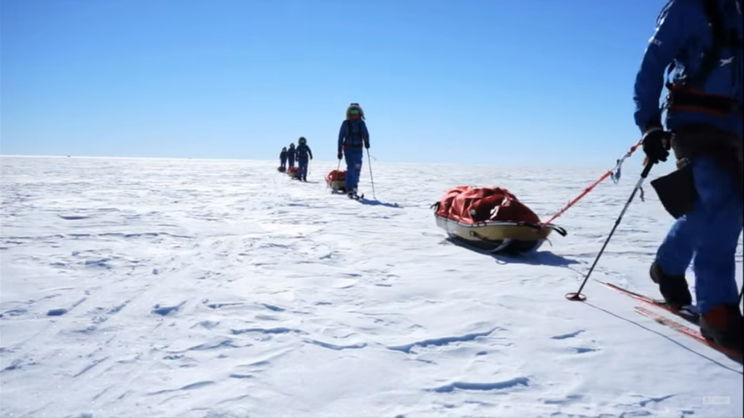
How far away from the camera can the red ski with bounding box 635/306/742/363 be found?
7.30 ft

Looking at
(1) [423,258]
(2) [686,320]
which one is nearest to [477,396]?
(2) [686,320]

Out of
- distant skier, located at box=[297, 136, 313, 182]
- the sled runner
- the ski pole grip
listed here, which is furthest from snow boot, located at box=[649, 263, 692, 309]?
distant skier, located at box=[297, 136, 313, 182]

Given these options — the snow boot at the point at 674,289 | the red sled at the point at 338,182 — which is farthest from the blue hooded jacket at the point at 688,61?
the red sled at the point at 338,182

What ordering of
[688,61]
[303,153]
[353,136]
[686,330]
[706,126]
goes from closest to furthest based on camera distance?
1. [706,126]
2. [688,61]
3. [686,330]
4. [353,136]
5. [303,153]

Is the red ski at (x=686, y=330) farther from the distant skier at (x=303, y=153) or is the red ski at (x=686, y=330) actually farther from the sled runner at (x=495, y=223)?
the distant skier at (x=303, y=153)

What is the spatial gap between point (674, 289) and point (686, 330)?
38cm

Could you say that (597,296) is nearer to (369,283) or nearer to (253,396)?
(369,283)

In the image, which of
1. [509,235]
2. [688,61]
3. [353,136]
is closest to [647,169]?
[688,61]

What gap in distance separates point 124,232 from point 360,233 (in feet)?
10.4

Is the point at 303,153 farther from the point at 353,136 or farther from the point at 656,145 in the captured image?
the point at 656,145

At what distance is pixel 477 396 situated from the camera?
1.98m

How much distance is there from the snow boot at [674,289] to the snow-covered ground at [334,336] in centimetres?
27

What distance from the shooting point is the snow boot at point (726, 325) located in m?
2.14

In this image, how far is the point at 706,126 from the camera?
2133 millimetres
